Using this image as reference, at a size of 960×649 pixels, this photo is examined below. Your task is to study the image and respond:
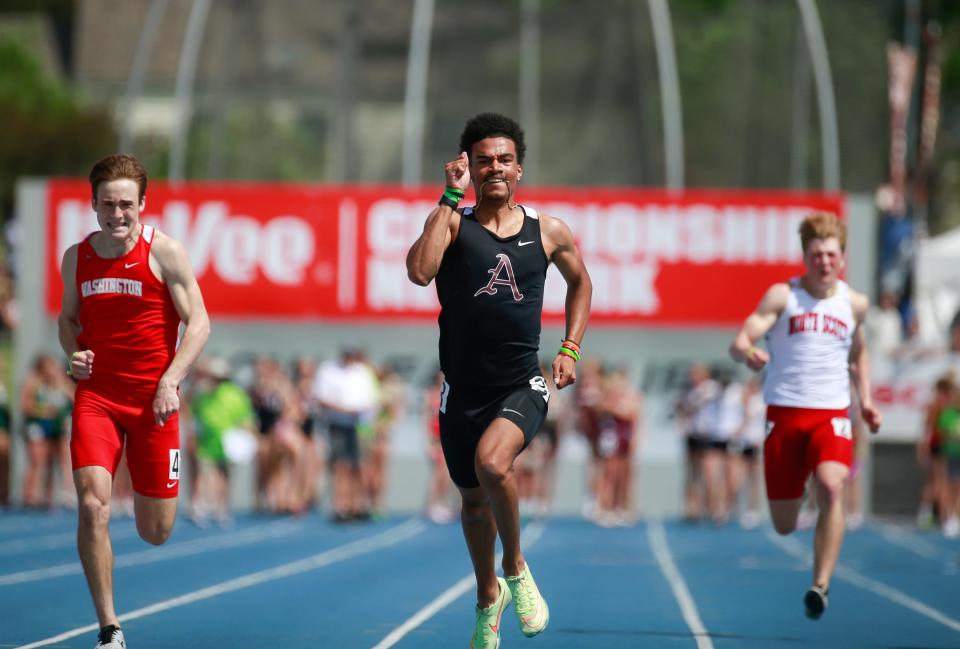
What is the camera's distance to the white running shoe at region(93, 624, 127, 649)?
7176mm

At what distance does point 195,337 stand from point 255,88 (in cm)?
2034

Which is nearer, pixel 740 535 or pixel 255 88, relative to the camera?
pixel 740 535

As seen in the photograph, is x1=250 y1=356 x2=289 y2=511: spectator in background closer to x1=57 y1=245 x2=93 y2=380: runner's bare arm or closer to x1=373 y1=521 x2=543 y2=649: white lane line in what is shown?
x1=373 y1=521 x2=543 y2=649: white lane line

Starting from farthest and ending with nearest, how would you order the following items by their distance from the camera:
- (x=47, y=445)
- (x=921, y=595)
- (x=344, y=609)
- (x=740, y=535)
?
1. (x=47, y=445)
2. (x=740, y=535)
3. (x=921, y=595)
4. (x=344, y=609)

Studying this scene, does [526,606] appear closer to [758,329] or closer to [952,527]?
[758,329]

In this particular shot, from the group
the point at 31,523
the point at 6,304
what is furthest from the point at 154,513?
the point at 6,304

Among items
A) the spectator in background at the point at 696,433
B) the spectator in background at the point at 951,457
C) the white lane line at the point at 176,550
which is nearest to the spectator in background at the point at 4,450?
the white lane line at the point at 176,550

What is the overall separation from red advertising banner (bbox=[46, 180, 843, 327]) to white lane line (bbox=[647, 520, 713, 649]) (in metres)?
3.61

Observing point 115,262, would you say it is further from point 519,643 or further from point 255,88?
point 255,88

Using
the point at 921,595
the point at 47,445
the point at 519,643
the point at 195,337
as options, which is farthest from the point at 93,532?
the point at 47,445

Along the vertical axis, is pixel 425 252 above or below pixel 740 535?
above

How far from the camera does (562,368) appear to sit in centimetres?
754

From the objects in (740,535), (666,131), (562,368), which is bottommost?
(740,535)

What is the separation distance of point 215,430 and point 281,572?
7.27 m
